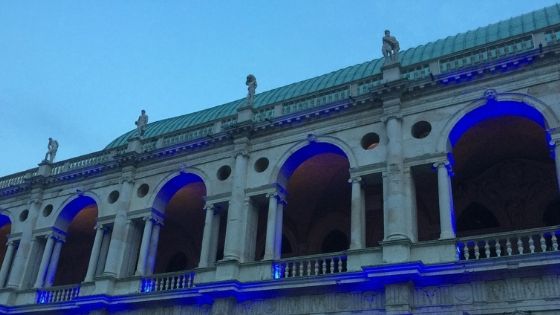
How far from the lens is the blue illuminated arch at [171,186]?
24.2 meters

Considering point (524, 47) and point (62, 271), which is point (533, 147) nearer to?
point (524, 47)

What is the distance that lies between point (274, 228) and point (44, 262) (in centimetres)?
1238

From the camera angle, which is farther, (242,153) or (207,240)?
(242,153)

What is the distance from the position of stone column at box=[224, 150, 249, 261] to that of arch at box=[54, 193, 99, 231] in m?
8.43

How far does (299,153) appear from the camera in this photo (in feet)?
71.3

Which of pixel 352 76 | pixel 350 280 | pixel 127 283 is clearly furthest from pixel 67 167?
pixel 350 280

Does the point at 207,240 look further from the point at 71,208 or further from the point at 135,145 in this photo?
the point at 71,208

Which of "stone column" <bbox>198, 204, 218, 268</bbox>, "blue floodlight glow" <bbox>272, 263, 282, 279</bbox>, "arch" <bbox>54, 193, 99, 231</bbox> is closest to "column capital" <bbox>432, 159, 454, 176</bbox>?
"blue floodlight glow" <bbox>272, 263, 282, 279</bbox>

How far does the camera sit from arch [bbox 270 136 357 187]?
2112 centimetres

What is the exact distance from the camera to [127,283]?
74.2 feet

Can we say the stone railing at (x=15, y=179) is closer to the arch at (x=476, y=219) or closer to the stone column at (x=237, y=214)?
the stone column at (x=237, y=214)

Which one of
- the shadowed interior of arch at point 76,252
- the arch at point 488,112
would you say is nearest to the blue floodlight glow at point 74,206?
the shadowed interior of arch at point 76,252

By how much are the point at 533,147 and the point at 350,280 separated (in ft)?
32.6

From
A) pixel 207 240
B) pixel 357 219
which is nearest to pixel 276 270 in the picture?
pixel 357 219
